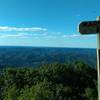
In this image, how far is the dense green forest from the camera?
133 feet

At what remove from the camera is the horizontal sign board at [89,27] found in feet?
15.6

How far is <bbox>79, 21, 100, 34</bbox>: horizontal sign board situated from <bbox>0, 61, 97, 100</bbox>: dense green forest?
31068 mm

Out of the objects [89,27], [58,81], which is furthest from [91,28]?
[58,81]

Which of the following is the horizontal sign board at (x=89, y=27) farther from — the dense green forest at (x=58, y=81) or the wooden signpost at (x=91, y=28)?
the dense green forest at (x=58, y=81)

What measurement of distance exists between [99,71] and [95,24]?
794mm

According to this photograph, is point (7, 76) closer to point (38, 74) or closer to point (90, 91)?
point (38, 74)

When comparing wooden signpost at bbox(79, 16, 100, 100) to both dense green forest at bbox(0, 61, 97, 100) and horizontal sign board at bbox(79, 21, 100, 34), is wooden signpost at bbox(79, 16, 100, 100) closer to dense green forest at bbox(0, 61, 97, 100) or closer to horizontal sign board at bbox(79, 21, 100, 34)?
horizontal sign board at bbox(79, 21, 100, 34)

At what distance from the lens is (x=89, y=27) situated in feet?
15.7

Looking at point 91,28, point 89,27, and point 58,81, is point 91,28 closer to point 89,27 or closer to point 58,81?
point 89,27

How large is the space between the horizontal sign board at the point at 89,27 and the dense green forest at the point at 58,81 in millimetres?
31068

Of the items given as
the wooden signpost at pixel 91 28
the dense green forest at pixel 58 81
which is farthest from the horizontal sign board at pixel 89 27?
the dense green forest at pixel 58 81

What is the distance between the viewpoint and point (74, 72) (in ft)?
173

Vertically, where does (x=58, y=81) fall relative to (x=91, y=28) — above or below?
below

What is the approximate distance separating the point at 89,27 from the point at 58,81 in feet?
143
